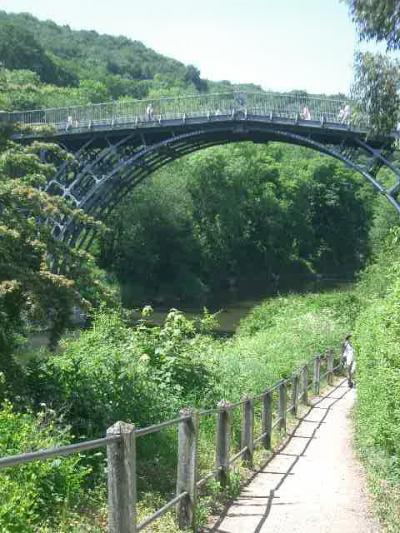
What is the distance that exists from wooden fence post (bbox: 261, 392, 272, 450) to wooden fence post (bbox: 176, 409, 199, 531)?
12.2 ft

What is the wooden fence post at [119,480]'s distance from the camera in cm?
408

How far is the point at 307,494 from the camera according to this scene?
287 inches

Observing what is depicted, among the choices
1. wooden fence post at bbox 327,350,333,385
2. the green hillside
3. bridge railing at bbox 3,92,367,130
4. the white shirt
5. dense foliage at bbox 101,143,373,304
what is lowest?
wooden fence post at bbox 327,350,333,385

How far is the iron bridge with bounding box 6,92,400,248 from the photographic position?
107 ft

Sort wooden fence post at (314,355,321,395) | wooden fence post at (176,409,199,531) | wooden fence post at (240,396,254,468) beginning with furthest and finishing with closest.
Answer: wooden fence post at (314,355,321,395) → wooden fence post at (240,396,254,468) → wooden fence post at (176,409,199,531)

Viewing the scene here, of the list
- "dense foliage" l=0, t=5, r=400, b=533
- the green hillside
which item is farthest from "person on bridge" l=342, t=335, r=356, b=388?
the green hillside

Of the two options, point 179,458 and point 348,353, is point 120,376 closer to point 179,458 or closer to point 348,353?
point 179,458

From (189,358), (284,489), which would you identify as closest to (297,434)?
(189,358)

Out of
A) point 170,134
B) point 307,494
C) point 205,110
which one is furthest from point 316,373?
point 170,134

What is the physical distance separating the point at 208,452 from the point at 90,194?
2882 cm

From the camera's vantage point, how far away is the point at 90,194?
118 feet

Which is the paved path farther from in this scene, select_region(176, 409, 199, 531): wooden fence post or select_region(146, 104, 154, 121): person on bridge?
select_region(146, 104, 154, 121): person on bridge

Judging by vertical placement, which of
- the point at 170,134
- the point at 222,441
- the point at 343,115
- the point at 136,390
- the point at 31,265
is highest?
the point at 170,134

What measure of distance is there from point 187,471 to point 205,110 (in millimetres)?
31245
